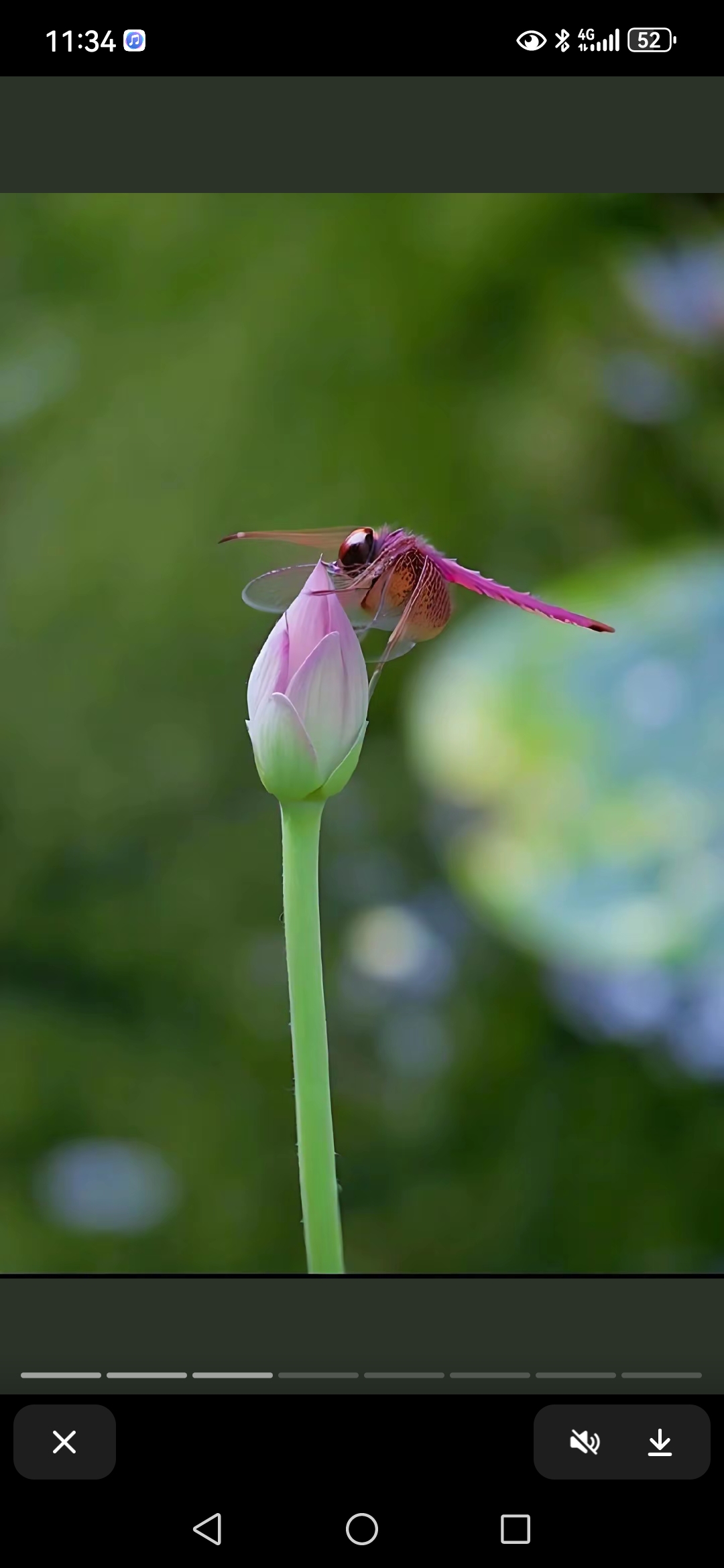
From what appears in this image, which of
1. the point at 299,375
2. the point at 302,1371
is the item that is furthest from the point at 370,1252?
the point at 299,375

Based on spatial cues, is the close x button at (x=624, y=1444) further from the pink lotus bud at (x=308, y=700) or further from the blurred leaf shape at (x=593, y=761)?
the blurred leaf shape at (x=593, y=761)

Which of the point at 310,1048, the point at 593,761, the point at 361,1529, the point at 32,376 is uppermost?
the point at 32,376

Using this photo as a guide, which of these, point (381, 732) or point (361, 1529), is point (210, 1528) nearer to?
point (361, 1529)
